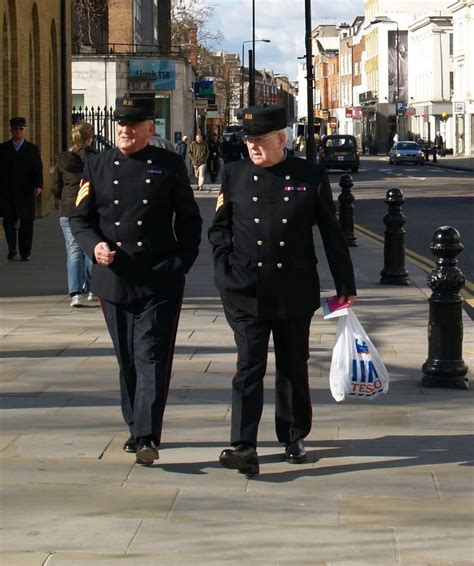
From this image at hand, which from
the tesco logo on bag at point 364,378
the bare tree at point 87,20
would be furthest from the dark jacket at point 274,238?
the bare tree at point 87,20

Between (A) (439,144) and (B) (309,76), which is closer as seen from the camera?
(B) (309,76)

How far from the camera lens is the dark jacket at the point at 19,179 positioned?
17.6 m

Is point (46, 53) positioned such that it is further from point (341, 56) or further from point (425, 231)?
point (341, 56)

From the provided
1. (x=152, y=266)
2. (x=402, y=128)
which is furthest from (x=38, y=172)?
(x=402, y=128)

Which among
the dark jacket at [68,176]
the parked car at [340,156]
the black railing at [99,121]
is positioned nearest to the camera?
the dark jacket at [68,176]

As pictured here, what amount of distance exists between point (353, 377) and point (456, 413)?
152cm

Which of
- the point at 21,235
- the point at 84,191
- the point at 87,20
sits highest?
the point at 87,20

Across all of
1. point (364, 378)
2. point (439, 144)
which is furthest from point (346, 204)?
point (439, 144)

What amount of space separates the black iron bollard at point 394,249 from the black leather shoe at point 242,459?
897 cm

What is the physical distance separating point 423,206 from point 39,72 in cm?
993

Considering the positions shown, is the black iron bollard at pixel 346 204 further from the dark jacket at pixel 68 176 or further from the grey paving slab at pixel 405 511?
the grey paving slab at pixel 405 511

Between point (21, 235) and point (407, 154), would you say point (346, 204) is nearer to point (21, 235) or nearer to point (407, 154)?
point (21, 235)

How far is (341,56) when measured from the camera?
6772 inches

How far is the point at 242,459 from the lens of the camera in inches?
261
